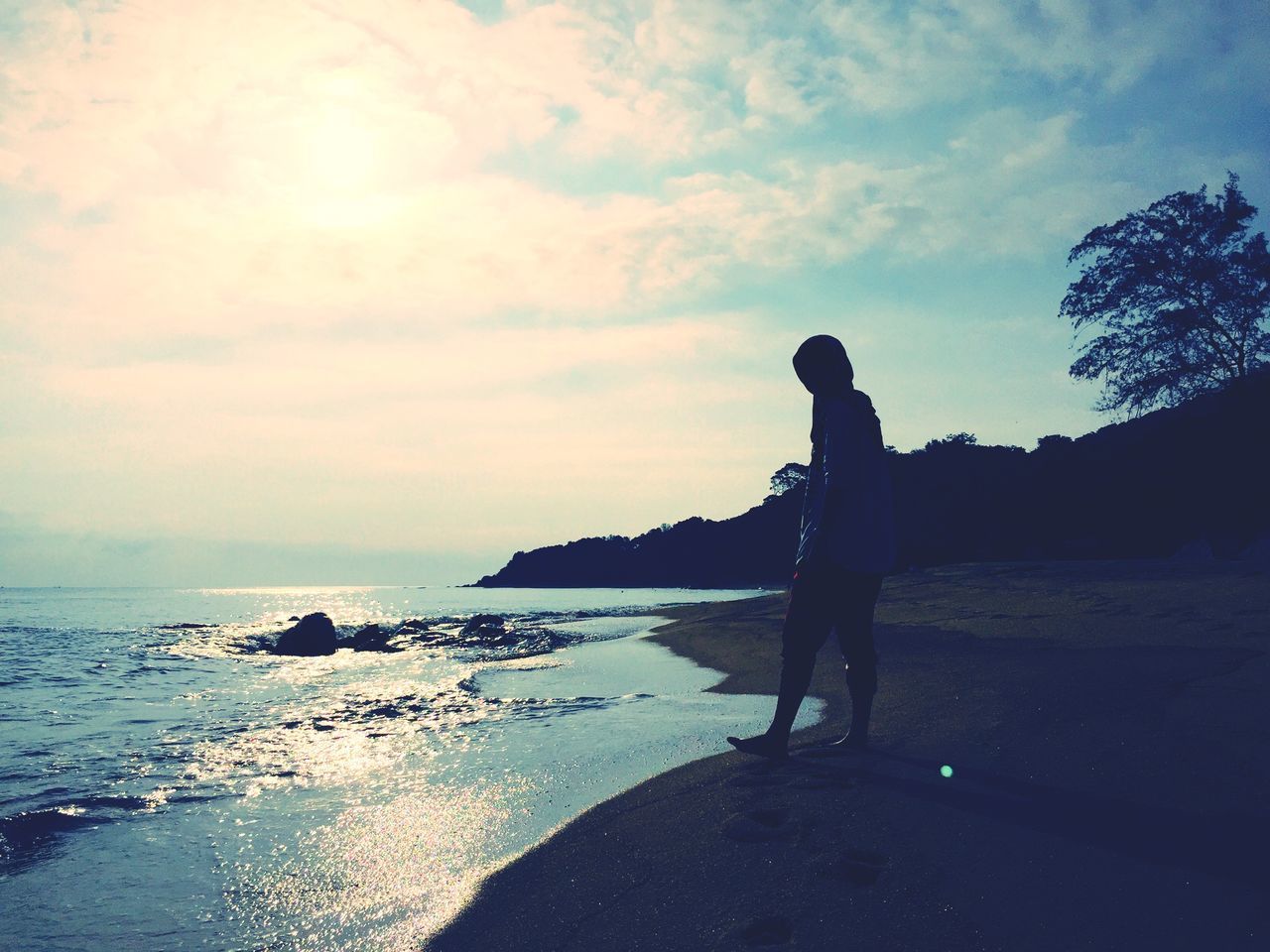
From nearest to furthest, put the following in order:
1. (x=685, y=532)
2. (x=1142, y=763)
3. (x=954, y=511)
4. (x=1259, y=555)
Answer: (x=1142, y=763) → (x=1259, y=555) → (x=954, y=511) → (x=685, y=532)

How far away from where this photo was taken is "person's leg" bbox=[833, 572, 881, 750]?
407 cm

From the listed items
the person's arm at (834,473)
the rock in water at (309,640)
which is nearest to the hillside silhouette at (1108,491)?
the person's arm at (834,473)

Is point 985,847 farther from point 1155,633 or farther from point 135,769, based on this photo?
point 1155,633

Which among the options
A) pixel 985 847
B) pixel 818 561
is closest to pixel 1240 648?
pixel 818 561

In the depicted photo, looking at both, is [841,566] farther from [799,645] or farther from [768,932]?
[768,932]

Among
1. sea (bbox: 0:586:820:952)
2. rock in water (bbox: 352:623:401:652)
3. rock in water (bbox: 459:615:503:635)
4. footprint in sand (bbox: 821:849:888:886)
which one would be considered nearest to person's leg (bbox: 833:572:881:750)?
sea (bbox: 0:586:820:952)

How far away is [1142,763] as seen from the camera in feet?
10.6

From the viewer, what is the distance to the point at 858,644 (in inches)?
162

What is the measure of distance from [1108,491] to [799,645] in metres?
25.3

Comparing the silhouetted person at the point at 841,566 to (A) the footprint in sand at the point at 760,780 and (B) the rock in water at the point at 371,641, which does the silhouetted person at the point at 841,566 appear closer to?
(A) the footprint in sand at the point at 760,780

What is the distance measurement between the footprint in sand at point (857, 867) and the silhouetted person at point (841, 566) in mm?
1423

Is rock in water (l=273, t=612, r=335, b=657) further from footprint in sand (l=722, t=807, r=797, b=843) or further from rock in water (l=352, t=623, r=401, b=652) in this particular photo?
footprint in sand (l=722, t=807, r=797, b=843)

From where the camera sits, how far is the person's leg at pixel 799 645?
4.00 metres

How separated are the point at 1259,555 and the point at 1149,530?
5.42 m
